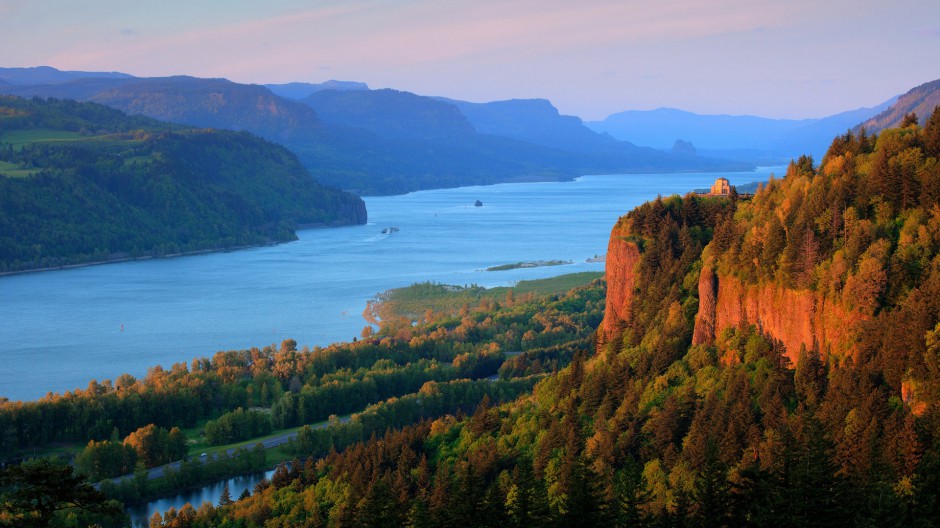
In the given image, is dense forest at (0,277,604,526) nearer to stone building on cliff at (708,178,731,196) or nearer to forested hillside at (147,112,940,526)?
forested hillside at (147,112,940,526)

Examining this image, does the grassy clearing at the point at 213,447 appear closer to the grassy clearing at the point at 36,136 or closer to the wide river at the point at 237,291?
the wide river at the point at 237,291

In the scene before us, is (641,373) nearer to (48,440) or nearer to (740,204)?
(740,204)

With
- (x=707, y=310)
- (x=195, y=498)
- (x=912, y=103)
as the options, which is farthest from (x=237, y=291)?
(x=912, y=103)

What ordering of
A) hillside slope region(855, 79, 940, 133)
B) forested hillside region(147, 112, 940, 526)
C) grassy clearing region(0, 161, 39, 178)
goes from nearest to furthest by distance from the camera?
forested hillside region(147, 112, 940, 526) → hillside slope region(855, 79, 940, 133) → grassy clearing region(0, 161, 39, 178)

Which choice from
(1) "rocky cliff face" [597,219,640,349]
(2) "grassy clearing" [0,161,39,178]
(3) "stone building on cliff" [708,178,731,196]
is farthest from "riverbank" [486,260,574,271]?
(2) "grassy clearing" [0,161,39,178]

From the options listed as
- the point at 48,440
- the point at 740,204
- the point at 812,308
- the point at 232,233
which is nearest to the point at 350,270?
the point at 232,233
